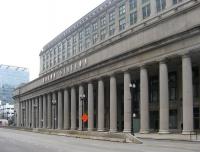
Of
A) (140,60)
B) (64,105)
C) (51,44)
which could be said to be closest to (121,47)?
(140,60)

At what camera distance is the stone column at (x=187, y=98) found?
52.3m

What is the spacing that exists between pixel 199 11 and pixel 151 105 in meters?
25.8

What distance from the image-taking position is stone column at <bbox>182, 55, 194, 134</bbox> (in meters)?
52.3

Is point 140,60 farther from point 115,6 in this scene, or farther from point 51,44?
point 51,44

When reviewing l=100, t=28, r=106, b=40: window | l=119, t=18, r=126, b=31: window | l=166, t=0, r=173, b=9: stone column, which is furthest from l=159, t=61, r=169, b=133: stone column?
l=100, t=28, r=106, b=40: window

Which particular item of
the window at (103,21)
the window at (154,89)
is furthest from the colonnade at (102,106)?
the window at (103,21)

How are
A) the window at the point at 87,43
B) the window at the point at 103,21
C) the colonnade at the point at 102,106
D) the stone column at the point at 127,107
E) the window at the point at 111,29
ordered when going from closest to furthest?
the colonnade at the point at 102,106, the stone column at the point at 127,107, the window at the point at 111,29, the window at the point at 103,21, the window at the point at 87,43

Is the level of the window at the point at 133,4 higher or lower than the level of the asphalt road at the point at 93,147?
higher

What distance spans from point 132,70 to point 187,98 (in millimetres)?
16615

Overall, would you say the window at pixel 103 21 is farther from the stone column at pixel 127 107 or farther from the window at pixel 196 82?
the window at pixel 196 82

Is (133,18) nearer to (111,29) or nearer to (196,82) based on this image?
(111,29)

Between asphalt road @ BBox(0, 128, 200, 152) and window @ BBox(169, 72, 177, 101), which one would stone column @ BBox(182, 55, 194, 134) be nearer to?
window @ BBox(169, 72, 177, 101)

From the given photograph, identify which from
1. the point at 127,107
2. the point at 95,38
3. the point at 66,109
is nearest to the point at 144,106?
the point at 127,107

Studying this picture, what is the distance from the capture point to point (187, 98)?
5288cm
